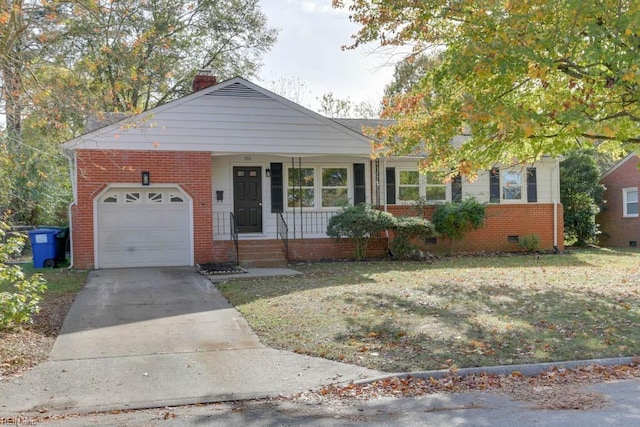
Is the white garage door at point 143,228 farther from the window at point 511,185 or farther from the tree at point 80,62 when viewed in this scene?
the window at point 511,185

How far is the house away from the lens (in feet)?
52.3

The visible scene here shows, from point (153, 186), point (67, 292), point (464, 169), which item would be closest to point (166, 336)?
point (67, 292)

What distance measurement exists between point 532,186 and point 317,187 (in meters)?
8.11

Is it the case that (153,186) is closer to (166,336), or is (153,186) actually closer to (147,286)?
(147,286)

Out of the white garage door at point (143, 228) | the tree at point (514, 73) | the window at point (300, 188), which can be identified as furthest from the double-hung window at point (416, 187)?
the white garage door at point (143, 228)

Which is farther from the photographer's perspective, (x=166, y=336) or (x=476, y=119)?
(x=476, y=119)

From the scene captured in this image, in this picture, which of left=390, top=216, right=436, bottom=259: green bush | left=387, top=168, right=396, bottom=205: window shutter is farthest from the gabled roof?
left=390, top=216, right=436, bottom=259: green bush

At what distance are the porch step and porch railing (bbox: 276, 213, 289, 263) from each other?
0.19 meters

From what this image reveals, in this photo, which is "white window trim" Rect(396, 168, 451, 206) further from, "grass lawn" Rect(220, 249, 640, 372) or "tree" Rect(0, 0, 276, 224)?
"tree" Rect(0, 0, 276, 224)

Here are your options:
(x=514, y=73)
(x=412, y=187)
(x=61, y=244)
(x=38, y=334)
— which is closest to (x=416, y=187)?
(x=412, y=187)

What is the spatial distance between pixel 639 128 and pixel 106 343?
10248 millimetres

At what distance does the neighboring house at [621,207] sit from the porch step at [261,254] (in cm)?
1757

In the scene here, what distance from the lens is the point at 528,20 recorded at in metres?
9.28

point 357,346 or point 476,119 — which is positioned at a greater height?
point 476,119
